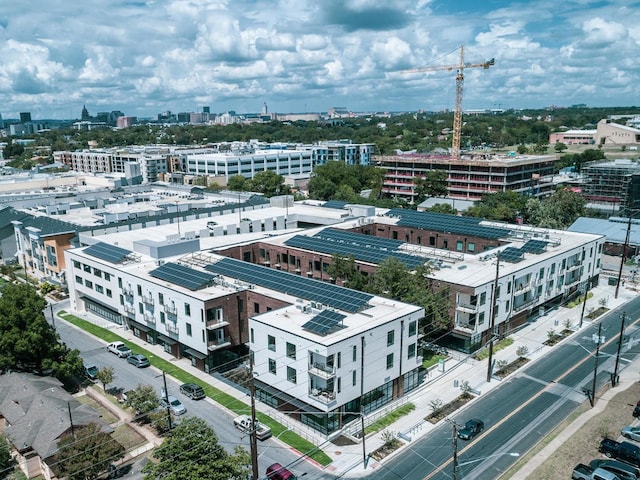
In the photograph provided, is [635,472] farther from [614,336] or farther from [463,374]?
[614,336]

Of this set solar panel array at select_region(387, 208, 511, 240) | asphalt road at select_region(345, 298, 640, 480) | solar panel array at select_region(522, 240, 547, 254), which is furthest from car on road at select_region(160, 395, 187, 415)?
solar panel array at select_region(387, 208, 511, 240)

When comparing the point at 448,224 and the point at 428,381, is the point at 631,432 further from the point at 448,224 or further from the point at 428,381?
the point at 448,224

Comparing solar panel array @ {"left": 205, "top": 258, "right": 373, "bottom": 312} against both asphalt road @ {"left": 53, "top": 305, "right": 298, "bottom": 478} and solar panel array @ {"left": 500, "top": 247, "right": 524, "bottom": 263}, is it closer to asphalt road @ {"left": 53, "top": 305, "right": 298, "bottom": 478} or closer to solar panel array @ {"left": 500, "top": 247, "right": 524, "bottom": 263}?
asphalt road @ {"left": 53, "top": 305, "right": 298, "bottom": 478}

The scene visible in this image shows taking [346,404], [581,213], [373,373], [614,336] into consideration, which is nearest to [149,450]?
[346,404]

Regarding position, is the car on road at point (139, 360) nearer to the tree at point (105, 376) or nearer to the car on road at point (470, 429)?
the tree at point (105, 376)

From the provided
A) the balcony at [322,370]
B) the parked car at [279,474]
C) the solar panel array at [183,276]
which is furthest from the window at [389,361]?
the solar panel array at [183,276]
